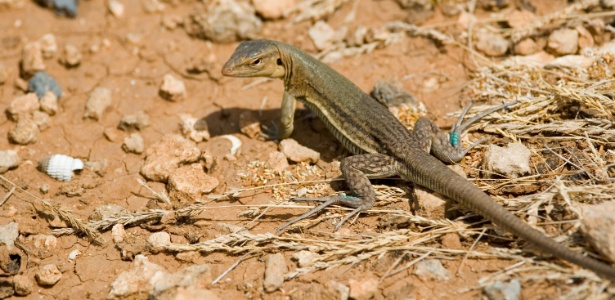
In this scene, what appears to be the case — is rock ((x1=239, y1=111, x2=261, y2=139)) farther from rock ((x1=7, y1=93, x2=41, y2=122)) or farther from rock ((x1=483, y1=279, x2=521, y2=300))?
rock ((x1=483, y1=279, x2=521, y2=300))

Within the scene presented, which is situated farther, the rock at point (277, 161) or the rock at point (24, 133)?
the rock at point (24, 133)

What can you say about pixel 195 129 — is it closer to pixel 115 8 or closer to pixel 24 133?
pixel 24 133

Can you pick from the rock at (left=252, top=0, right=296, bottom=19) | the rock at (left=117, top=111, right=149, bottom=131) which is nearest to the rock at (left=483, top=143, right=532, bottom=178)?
the rock at (left=252, top=0, right=296, bottom=19)

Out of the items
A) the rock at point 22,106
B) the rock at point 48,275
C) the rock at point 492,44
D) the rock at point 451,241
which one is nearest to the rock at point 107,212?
the rock at point 48,275

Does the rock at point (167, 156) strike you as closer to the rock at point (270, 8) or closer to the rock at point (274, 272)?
the rock at point (274, 272)

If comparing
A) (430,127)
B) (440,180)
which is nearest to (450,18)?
(430,127)

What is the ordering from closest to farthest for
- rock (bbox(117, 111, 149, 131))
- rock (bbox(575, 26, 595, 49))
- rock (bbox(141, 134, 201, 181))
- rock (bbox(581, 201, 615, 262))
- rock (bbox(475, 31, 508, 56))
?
1. rock (bbox(581, 201, 615, 262))
2. rock (bbox(141, 134, 201, 181))
3. rock (bbox(575, 26, 595, 49))
4. rock (bbox(117, 111, 149, 131))
5. rock (bbox(475, 31, 508, 56))
